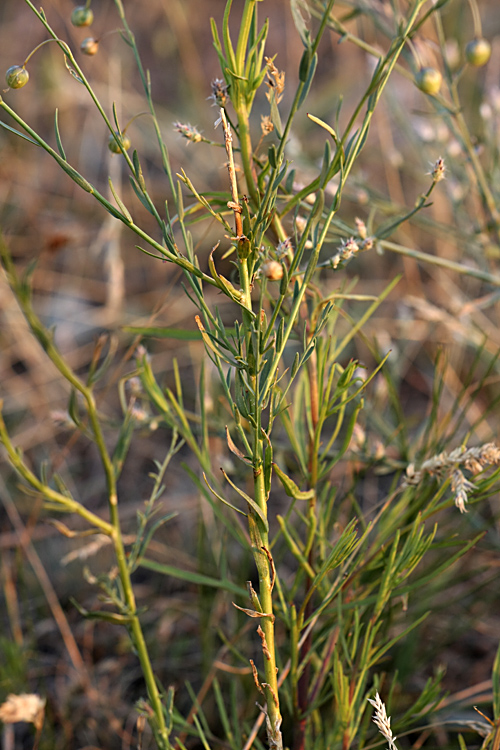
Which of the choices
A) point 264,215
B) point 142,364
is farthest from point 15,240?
point 264,215

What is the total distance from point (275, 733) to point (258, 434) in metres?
0.28

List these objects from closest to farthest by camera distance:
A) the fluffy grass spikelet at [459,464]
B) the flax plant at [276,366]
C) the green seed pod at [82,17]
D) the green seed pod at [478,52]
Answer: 1. the flax plant at [276,366]
2. the fluffy grass spikelet at [459,464]
3. the green seed pod at [82,17]
4. the green seed pod at [478,52]

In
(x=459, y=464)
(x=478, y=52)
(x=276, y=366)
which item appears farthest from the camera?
(x=478, y=52)

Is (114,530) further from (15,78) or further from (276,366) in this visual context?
(15,78)

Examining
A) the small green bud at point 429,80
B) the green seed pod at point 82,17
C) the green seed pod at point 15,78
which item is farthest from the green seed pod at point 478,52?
the green seed pod at point 15,78

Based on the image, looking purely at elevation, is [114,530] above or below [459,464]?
below

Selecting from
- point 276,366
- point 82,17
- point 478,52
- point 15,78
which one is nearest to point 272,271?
point 276,366

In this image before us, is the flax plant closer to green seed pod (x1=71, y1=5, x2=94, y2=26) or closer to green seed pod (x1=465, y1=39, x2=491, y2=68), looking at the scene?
green seed pod (x1=71, y1=5, x2=94, y2=26)

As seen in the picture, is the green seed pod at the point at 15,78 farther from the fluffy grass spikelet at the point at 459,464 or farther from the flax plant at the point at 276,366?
the fluffy grass spikelet at the point at 459,464

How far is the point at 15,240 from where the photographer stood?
7.94 feet

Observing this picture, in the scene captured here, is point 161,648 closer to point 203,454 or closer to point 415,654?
Answer: point 415,654

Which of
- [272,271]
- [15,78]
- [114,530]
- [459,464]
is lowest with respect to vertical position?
[114,530]

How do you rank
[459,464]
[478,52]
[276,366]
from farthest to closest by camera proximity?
[478,52] → [459,464] → [276,366]

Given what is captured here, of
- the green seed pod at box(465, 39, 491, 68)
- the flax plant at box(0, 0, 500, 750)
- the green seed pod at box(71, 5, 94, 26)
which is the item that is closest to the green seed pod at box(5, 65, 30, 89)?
the flax plant at box(0, 0, 500, 750)
